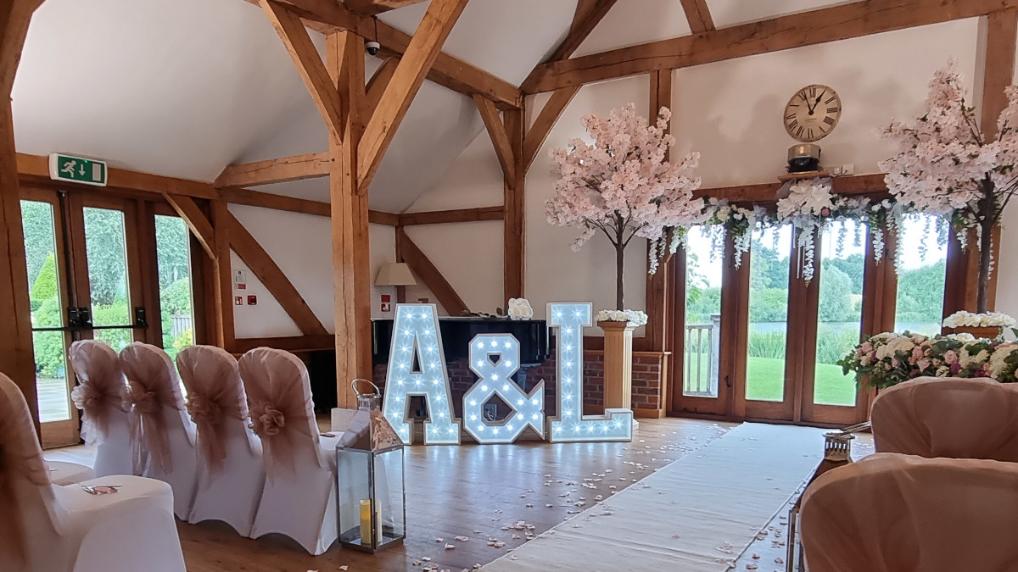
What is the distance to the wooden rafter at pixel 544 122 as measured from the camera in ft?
20.3

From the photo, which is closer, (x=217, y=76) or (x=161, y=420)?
(x=161, y=420)

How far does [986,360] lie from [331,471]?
10.8ft

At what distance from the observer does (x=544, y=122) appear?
6.29m

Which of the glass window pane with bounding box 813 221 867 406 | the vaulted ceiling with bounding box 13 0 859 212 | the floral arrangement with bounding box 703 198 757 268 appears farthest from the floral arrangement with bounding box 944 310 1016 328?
the vaulted ceiling with bounding box 13 0 859 212

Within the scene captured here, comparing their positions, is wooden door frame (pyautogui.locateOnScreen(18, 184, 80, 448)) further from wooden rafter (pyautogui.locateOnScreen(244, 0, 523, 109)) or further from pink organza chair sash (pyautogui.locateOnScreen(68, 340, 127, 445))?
wooden rafter (pyautogui.locateOnScreen(244, 0, 523, 109))

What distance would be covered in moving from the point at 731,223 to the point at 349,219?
11.6 feet

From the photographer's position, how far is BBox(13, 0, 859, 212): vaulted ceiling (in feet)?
12.9

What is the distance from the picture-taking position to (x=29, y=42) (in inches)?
145

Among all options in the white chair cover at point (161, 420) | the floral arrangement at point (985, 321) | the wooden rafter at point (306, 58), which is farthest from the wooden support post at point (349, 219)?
the floral arrangement at point (985, 321)

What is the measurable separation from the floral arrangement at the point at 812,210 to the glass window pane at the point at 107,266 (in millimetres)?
6140

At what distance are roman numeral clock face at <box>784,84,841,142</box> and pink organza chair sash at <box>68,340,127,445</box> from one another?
561 cm

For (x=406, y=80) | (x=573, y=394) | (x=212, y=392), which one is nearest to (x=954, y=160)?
(x=573, y=394)

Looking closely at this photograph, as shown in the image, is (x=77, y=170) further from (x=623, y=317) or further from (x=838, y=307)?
(x=838, y=307)

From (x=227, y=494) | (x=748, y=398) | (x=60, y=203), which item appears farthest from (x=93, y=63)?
(x=748, y=398)
